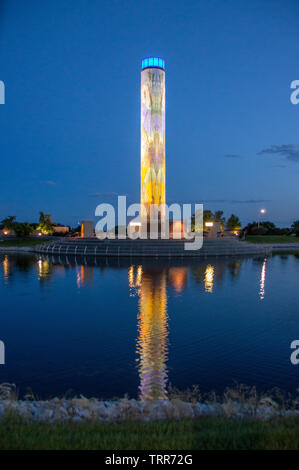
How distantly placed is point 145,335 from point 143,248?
78.2ft

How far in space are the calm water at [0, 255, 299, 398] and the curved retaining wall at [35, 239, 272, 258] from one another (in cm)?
1397

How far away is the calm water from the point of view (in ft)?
24.9

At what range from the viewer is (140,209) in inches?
1813

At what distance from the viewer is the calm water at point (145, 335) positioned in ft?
24.9

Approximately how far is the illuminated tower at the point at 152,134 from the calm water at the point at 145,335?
86.5 feet

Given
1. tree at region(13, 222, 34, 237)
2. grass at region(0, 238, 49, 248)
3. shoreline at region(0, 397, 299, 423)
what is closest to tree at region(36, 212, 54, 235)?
tree at region(13, 222, 34, 237)

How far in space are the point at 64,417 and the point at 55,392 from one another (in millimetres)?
1608

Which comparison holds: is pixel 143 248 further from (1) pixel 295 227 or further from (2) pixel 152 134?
(1) pixel 295 227

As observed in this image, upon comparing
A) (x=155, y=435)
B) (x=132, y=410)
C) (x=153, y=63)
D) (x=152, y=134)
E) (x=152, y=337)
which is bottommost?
(x=152, y=337)

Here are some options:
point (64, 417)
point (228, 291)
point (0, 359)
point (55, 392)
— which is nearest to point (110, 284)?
point (228, 291)

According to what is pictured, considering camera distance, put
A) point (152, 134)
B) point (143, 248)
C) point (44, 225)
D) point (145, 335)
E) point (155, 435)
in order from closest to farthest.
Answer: point (155, 435), point (145, 335), point (143, 248), point (152, 134), point (44, 225)

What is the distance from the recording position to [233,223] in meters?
72.2

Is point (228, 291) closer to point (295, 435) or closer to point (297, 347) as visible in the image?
point (297, 347)

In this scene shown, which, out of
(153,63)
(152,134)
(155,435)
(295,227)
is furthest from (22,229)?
(155,435)
